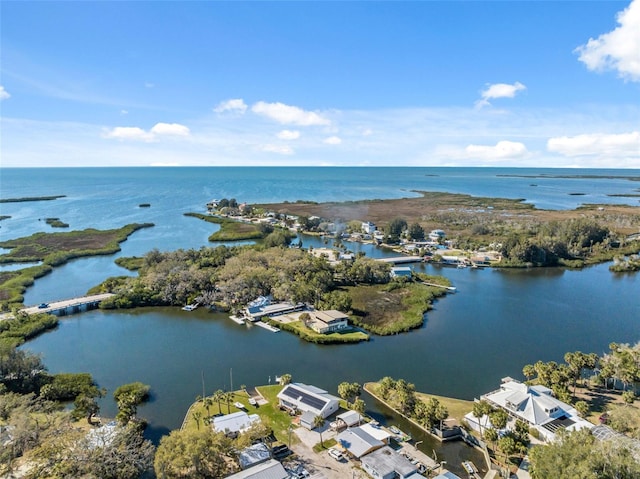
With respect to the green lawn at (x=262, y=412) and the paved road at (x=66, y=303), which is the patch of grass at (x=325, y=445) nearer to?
the green lawn at (x=262, y=412)

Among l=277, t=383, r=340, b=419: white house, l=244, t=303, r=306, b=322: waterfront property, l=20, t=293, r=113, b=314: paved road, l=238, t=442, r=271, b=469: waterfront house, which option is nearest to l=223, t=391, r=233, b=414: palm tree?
l=277, t=383, r=340, b=419: white house

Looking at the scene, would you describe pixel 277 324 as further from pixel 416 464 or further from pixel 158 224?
pixel 158 224

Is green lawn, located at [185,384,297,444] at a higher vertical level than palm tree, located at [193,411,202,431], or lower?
lower

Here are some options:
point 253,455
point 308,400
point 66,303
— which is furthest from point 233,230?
point 253,455

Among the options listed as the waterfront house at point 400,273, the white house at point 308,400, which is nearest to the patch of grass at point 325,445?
the white house at point 308,400

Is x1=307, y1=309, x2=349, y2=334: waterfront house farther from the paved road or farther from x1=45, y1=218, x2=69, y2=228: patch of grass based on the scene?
x1=45, y1=218, x2=69, y2=228: patch of grass

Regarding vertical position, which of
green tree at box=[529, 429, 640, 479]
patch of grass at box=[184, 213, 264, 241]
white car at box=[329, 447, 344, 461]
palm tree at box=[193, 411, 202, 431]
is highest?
patch of grass at box=[184, 213, 264, 241]

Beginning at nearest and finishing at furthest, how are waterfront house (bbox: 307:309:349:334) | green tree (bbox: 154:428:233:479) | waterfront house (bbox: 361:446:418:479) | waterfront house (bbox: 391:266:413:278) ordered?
1. green tree (bbox: 154:428:233:479)
2. waterfront house (bbox: 361:446:418:479)
3. waterfront house (bbox: 307:309:349:334)
4. waterfront house (bbox: 391:266:413:278)

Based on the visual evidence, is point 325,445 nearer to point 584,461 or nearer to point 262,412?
point 262,412
